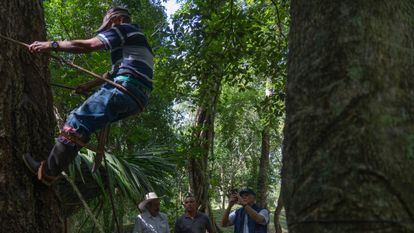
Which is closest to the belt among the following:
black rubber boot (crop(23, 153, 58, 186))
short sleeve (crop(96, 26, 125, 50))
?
short sleeve (crop(96, 26, 125, 50))

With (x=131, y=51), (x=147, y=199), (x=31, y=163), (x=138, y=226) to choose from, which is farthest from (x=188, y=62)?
(x=31, y=163)

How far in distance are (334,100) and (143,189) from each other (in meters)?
5.07

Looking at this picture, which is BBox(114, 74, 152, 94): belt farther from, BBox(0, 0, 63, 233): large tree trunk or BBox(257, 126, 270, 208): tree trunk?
BBox(257, 126, 270, 208): tree trunk

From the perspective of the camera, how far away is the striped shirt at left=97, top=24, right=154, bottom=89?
312 cm

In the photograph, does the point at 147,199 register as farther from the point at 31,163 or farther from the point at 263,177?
the point at 263,177

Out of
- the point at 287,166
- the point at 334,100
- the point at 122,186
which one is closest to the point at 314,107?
the point at 334,100

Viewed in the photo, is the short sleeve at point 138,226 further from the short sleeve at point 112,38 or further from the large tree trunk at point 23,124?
the short sleeve at point 112,38

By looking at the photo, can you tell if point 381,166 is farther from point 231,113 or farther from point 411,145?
point 231,113

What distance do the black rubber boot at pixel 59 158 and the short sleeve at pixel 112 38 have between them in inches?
26.8

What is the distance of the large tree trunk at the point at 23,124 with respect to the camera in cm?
262

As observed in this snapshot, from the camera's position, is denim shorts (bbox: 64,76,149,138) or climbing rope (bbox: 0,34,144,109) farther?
denim shorts (bbox: 64,76,149,138)

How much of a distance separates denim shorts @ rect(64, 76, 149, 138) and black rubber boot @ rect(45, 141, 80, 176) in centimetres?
12

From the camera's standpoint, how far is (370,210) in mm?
1035

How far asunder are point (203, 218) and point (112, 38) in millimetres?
3429
